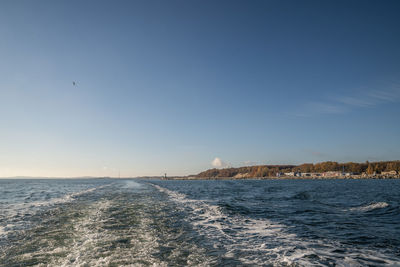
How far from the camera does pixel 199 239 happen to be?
905 centimetres

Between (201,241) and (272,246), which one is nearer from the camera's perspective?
(272,246)

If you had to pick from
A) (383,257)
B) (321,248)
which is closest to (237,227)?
(321,248)

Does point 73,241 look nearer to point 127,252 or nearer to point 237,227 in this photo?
point 127,252

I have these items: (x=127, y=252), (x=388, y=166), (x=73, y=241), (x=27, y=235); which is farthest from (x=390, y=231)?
(x=388, y=166)

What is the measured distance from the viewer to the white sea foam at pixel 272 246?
22.0 ft

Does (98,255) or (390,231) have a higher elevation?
(98,255)

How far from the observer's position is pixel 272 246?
8172mm

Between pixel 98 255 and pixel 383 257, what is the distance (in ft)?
28.8

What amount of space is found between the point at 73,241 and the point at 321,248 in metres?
9.10

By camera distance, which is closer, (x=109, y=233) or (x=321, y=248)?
(x=321, y=248)

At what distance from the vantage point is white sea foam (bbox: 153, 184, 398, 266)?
22.0 feet

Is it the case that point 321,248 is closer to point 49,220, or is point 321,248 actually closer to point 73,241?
point 73,241

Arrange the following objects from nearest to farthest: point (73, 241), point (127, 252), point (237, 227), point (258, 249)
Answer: point (127, 252) < point (258, 249) < point (73, 241) < point (237, 227)

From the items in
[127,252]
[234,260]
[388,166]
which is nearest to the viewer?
[234,260]
